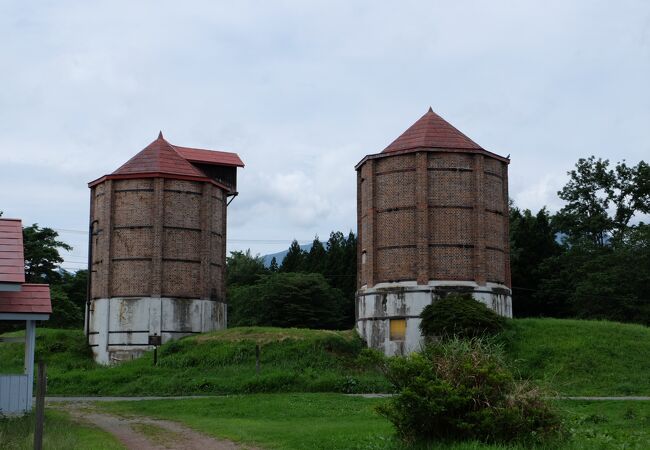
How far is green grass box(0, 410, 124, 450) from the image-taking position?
51.5 feet

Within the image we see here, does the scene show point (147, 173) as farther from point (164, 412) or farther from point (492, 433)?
point (492, 433)

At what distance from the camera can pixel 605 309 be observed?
56625mm

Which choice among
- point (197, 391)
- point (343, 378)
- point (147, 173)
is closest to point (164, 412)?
point (197, 391)

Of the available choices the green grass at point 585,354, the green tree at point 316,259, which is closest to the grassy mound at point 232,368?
the green grass at point 585,354

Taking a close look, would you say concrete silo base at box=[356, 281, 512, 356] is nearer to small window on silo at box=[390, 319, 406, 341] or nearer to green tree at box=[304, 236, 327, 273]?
small window on silo at box=[390, 319, 406, 341]

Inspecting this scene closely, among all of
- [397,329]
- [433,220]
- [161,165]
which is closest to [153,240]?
[161,165]

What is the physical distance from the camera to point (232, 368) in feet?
123

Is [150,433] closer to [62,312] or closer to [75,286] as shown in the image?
[62,312]

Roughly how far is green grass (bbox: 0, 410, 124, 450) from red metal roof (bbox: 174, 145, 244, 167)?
31.4 meters

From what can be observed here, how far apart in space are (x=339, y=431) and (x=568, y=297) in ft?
151

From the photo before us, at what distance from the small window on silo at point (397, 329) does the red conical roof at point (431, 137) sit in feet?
29.3

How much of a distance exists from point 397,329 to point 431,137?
34.2 ft

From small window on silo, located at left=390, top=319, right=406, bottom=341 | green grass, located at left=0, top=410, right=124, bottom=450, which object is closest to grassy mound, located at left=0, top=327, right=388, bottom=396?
small window on silo, located at left=390, top=319, right=406, bottom=341

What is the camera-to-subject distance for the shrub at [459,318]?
37.5m
